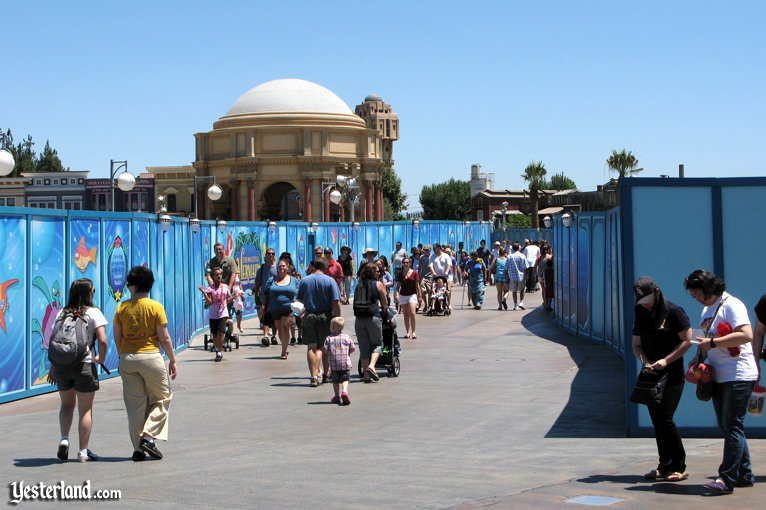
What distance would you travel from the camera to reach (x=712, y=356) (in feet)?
24.7

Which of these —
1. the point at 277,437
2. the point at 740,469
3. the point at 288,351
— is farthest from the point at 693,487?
the point at 288,351

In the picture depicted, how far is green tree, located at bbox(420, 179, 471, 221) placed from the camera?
140 m

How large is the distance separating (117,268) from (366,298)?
13.0ft

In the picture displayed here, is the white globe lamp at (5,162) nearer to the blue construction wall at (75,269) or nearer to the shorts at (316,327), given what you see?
the blue construction wall at (75,269)

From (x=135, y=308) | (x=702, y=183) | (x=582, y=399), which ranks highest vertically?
(x=702, y=183)

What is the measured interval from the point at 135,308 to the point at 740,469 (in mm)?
4932

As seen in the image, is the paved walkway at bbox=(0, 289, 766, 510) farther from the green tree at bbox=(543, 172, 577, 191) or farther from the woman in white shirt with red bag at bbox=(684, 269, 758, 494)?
the green tree at bbox=(543, 172, 577, 191)

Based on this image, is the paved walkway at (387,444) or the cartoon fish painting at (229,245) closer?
the paved walkway at (387,444)

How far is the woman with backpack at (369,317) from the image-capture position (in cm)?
1394

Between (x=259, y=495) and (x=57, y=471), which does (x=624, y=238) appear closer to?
(x=259, y=495)

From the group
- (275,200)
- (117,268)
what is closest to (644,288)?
(117,268)

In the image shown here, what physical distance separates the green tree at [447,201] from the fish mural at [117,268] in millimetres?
123300

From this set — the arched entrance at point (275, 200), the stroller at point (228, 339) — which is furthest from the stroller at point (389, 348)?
the arched entrance at point (275, 200)

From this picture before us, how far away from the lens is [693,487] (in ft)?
24.4
